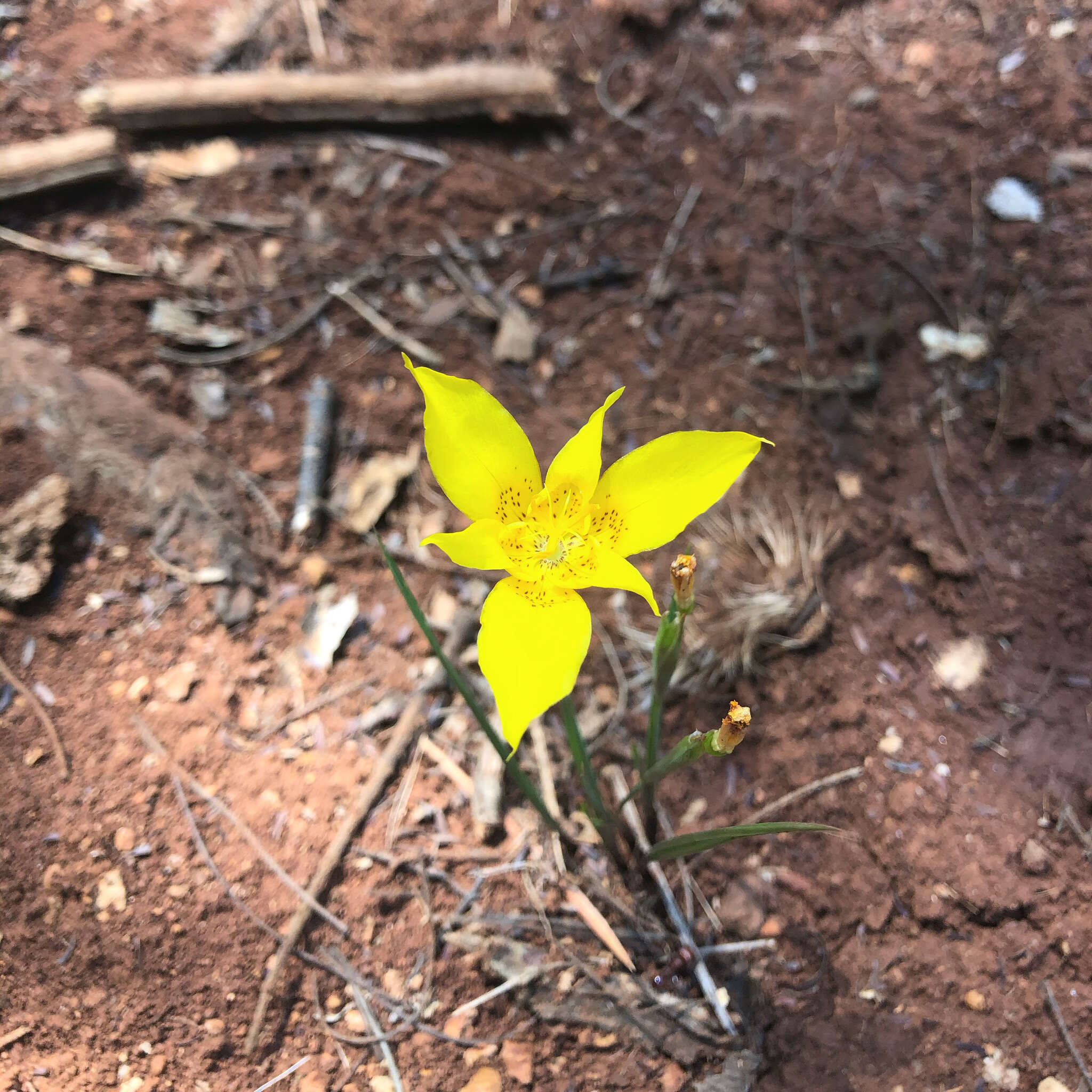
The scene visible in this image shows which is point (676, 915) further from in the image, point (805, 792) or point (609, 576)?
point (609, 576)

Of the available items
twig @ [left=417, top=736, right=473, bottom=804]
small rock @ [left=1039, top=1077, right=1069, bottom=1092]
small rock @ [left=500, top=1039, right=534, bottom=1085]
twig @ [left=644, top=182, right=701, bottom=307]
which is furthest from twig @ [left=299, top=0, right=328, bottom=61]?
small rock @ [left=1039, top=1077, right=1069, bottom=1092]

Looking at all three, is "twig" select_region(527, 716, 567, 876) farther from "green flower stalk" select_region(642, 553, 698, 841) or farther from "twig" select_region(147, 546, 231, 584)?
"twig" select_region(147, 546, 231, 584)

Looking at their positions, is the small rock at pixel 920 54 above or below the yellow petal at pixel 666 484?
above

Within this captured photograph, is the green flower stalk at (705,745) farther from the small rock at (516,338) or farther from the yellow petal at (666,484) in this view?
the small rock at (516,338)

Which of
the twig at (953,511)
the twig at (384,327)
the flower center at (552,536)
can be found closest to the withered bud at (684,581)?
the flower center at (552,536)

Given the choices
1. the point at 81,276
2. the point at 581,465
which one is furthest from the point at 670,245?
the point at 81,276

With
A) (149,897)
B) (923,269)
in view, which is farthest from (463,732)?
(923,269)

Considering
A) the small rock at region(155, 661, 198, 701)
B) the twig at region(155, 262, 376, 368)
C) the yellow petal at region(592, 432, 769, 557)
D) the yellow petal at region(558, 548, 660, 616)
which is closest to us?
Answer: the yellow petal at region(558, 548, 660, 616)
